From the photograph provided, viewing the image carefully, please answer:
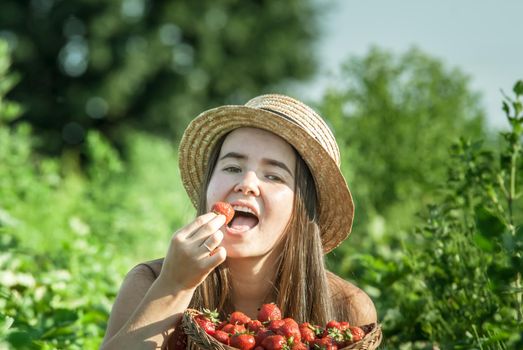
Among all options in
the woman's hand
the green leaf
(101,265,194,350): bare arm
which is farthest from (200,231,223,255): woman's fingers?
the green leaf

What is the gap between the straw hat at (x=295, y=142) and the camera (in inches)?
112

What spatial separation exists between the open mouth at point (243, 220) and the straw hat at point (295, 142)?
34cm

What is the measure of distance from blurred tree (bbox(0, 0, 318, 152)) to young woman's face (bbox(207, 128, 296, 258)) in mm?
21964

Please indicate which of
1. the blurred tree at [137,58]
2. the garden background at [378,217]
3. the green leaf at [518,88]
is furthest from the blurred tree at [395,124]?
the blurred tree at [137,58]

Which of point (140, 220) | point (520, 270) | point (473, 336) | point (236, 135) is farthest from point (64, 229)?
point (520, 270)

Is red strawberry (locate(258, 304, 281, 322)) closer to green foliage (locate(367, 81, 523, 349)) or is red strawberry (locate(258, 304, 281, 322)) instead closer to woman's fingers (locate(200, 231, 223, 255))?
woman's fingers (locate(200, 231, 223, 255))

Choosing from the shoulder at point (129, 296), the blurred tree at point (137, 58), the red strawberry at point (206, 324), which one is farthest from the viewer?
the blurred tree at point (137, 58)

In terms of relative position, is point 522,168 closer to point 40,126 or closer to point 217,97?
point 40,126

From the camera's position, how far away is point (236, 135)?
2.95 metres

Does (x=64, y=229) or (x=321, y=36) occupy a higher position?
(x=321, y=36)

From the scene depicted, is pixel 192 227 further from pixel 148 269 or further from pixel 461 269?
pixel 461 269

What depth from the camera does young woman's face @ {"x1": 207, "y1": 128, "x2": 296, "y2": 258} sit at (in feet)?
8.77

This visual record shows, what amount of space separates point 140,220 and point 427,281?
434 cm

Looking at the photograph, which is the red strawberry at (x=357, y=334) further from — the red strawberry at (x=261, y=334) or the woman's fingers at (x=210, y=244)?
the woman's fingers at (x=210, y=244)
